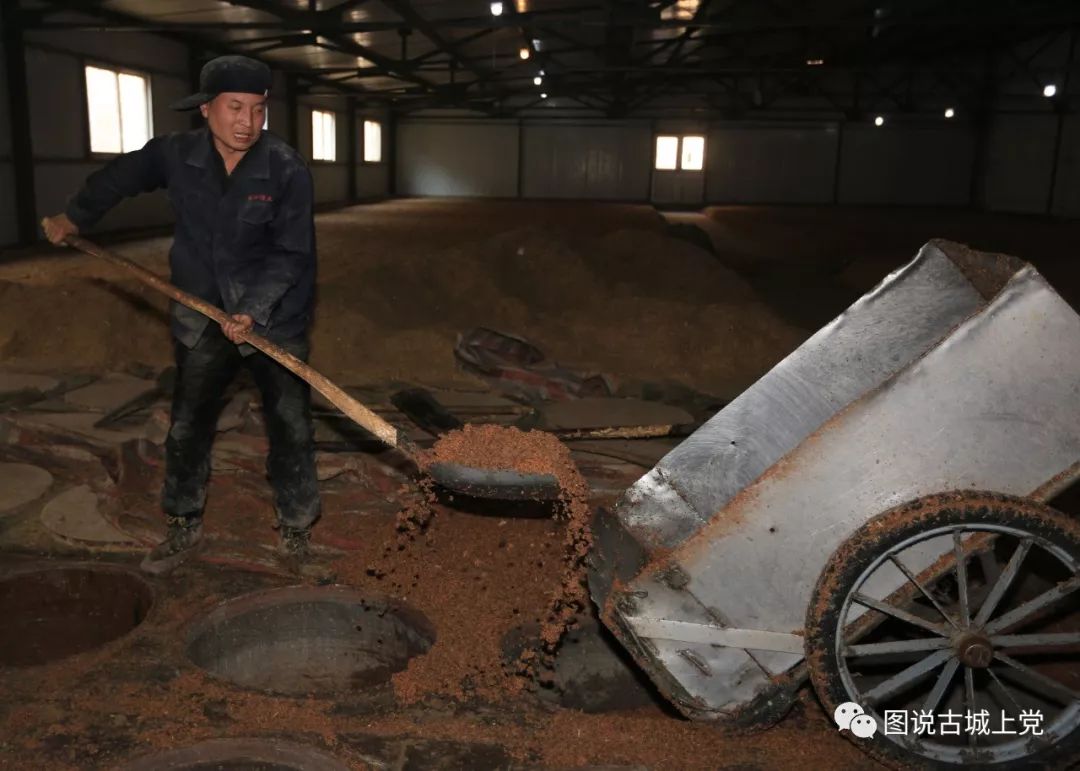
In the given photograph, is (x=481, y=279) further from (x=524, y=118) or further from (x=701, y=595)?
(x=524, y=118)

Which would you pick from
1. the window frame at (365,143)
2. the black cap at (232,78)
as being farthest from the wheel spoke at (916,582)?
the window frame at (365,143)

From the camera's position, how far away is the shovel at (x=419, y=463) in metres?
2.86

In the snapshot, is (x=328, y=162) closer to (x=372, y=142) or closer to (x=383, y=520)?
(x=372, y=142)

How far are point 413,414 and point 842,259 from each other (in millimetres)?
11575

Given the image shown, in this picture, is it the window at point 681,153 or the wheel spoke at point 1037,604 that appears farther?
the window at point 681,153

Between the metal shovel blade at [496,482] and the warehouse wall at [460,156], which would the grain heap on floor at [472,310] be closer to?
the metal shovel blade at [496,482]

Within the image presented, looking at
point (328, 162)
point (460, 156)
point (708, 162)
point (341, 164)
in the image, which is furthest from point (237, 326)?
point (708, 162)

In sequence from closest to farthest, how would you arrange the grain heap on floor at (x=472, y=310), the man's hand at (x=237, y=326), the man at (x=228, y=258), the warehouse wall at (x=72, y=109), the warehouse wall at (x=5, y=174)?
the man's hand at (x=237, y=326), the man at (x=228, y=258), the grain heap on floor at (x=472, y=310), the warehouse wall at (x=5, y=174), the warehouse wall at (x=72, y=109)

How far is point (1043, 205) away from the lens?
906 inches

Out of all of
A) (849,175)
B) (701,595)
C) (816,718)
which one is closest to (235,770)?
(701,595)

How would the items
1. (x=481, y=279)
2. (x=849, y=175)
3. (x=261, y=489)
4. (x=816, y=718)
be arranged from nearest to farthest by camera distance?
(x=816, y=718), (x=261, y=489), (x=481, y=279), (x=849, y=175)

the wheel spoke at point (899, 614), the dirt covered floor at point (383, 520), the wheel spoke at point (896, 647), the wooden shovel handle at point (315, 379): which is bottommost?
the dirt covered floor at point (383, 520)

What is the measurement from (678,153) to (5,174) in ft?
67.7

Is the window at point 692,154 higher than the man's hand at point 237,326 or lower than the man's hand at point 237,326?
higher
